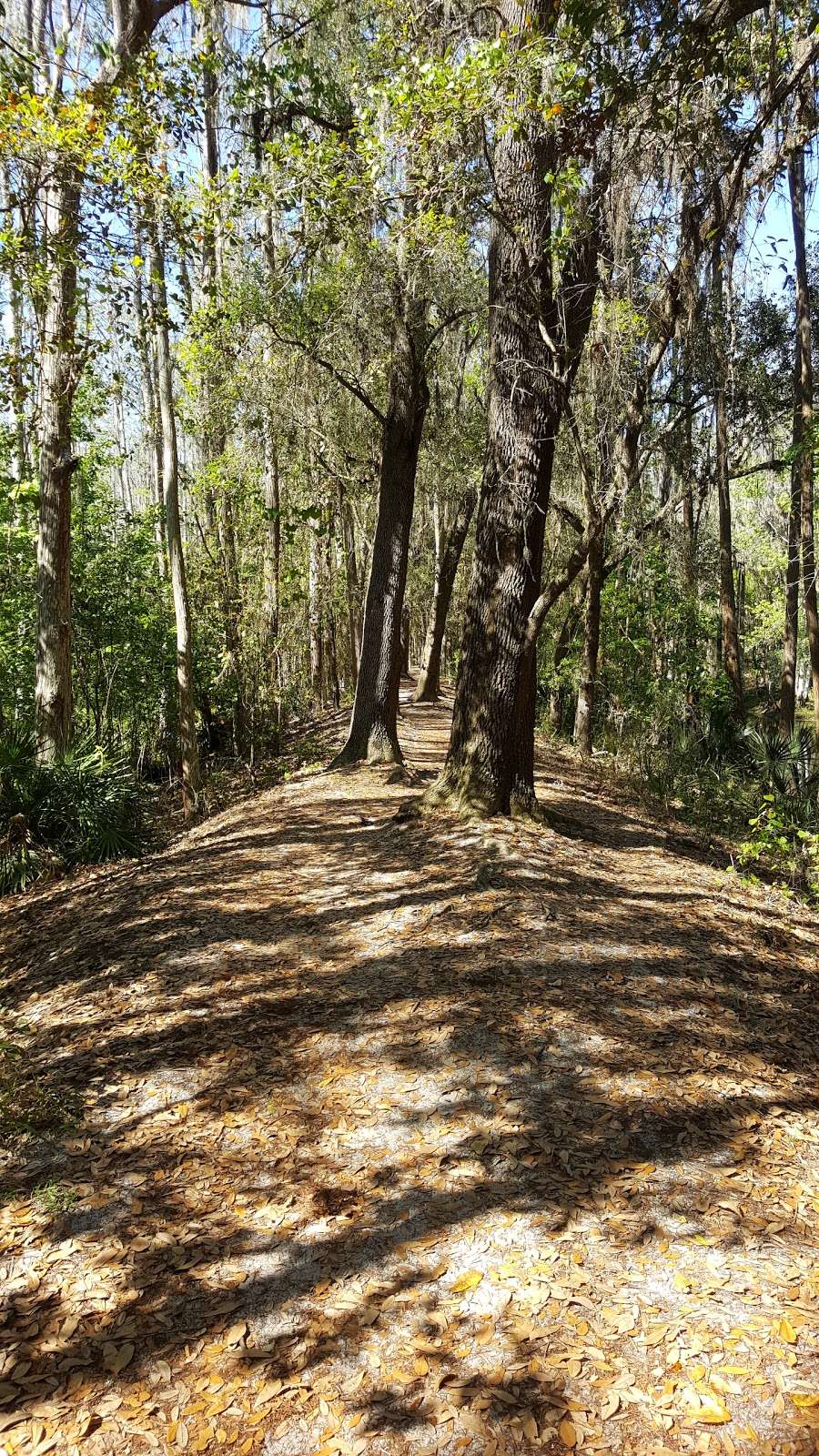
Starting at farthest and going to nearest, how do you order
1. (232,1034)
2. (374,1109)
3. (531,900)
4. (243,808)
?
(243,808) < (531,900) < (232,1034) < (374,1109)

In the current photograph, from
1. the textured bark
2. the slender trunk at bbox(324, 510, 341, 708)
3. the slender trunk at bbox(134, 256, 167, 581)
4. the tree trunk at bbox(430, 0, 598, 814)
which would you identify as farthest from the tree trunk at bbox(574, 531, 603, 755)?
the slender trunk at bbox(134, 256, 167, 581)

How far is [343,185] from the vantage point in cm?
659

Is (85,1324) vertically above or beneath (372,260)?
beneath

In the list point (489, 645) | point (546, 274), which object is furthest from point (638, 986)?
point (546, 274)

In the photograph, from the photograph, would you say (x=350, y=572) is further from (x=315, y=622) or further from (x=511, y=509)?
(x=511, y=509)

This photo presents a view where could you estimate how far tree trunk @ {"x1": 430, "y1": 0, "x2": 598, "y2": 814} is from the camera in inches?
269

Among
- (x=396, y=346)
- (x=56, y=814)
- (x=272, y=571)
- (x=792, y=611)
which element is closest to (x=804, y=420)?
(x=792, y=611)

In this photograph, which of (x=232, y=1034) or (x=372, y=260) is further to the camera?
(x=372, y=260)

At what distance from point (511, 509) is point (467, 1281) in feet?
17.9

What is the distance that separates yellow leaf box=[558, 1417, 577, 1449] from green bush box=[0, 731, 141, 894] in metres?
7.14

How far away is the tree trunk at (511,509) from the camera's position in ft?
22.4

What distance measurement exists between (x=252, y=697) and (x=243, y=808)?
14.0ft

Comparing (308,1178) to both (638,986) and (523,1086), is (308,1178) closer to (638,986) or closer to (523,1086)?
(523,1086)

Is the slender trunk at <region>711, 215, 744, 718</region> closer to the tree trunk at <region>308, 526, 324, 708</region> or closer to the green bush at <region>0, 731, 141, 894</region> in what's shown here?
the tree trunk at <region>308, 526, 324, 708</region>
